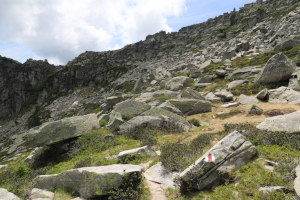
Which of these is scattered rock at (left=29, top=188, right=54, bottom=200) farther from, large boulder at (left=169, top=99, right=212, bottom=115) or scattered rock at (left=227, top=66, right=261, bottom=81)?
scattered rock at (left=227, top=66, right=261, bottom=81)

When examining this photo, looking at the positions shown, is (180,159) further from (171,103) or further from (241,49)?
(241,49)

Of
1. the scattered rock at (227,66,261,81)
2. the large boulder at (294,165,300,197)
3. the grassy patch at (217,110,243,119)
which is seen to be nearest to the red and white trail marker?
the large boulder at (294,165,300,197)

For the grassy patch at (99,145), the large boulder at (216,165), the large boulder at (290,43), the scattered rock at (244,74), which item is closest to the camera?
the large boulder at (216,165)

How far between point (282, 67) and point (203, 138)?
19.8 metres

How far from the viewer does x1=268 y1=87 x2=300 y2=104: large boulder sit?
16219 millimetres

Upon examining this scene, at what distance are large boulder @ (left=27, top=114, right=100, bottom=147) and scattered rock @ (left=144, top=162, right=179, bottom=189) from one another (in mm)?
A: 8257

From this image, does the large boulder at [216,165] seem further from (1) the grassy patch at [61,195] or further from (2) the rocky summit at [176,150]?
(1) the grassy patch at [61,195]

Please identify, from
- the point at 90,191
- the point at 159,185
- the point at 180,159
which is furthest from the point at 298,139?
the point at 90,191

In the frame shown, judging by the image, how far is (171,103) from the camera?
19.5 m

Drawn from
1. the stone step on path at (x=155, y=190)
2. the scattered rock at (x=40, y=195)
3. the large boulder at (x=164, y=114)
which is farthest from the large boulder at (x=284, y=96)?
the scattered rock at (x=40, y=195)

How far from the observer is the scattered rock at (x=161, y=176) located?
21.4 ft

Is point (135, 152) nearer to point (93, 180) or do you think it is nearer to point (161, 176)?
point (161, 176)

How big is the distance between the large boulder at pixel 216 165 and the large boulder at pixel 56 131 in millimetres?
10256

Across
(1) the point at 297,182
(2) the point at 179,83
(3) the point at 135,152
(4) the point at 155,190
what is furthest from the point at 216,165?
(2) the point at 179,83
